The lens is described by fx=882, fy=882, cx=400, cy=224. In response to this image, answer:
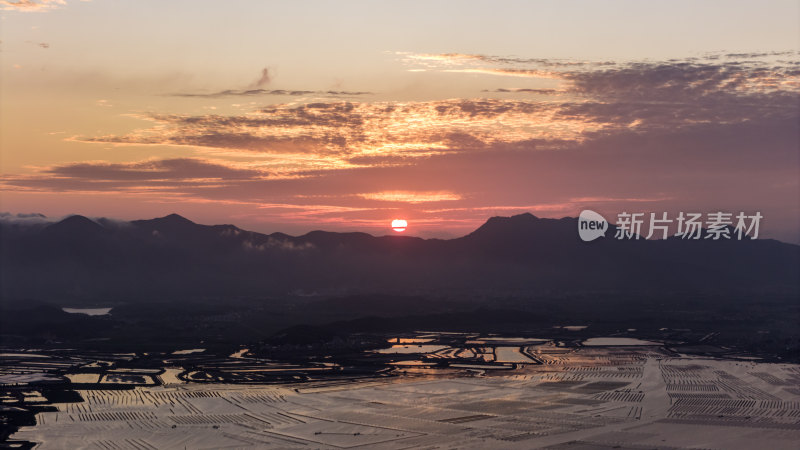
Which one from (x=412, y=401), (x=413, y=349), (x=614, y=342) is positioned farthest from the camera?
(x=614, y=342)

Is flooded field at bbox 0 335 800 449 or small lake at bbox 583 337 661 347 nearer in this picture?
flooded field at bbox 0 335 800 449

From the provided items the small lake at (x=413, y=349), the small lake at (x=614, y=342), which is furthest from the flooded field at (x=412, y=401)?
the small lake at (x=614, y=342)

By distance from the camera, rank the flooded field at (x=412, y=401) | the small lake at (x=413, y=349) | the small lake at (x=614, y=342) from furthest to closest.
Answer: the small lake at (x=614, y=342)
the small lake at (x=413, y=349)
the flooded field at (x=412, y=401)

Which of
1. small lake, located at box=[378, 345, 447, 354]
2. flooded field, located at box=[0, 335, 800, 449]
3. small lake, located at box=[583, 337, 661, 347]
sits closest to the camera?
flooded field, located at box=[0, 335, 800, 449]

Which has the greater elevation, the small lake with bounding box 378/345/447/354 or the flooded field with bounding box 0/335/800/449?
the flooded field with bounding box 0/335/800/449

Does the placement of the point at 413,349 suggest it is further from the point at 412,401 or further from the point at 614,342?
the point at 412,401

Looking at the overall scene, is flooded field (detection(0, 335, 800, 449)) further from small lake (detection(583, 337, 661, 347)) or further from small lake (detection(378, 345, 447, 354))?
small lake (detection(583, 337, 661, 347))

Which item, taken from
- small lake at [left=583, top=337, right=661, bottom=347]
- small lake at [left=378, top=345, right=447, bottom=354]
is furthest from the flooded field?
small lake at [left=583, top=337, right=661, bottom=347]

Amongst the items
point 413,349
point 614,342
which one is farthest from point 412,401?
point 614,342

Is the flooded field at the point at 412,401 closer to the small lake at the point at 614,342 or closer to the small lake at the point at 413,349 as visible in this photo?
the small lake at the point at 413,349
